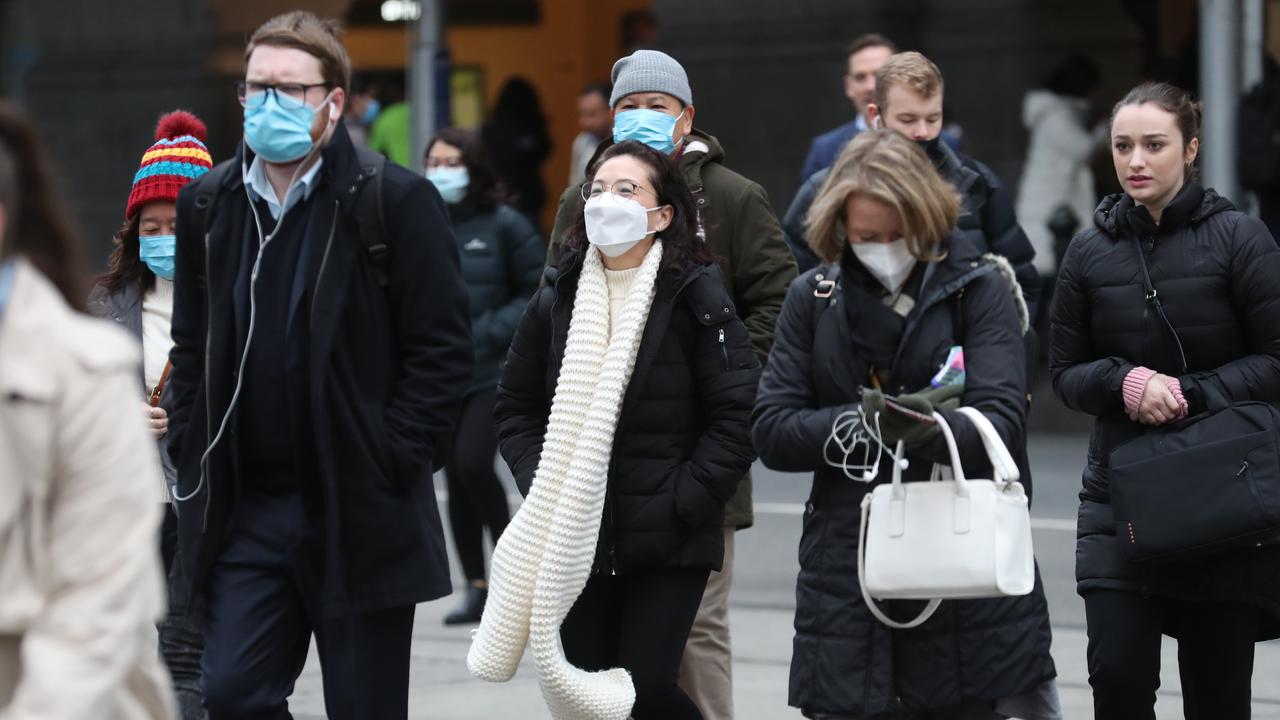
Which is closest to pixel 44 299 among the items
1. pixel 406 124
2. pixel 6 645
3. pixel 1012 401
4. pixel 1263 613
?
pixel 6 645

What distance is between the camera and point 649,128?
6320mm

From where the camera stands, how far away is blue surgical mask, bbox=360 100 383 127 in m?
15.4

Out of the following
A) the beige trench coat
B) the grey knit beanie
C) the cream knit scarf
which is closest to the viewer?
the beige trench coat

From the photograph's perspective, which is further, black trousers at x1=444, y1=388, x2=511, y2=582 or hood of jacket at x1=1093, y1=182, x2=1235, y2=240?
black trousers at x1=444, y1=388, x2=511, y2=582

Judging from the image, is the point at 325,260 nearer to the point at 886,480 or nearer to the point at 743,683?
the point at 886,480

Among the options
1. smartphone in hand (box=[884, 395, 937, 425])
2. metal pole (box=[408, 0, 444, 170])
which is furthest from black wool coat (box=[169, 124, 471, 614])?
Result: metal pole (box=[408, 0, 444, 170])

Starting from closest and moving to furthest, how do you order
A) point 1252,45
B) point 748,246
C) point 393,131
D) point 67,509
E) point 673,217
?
1. point 67,509
2. point 673,217
3. point 748,246
4. point 1252,45
5. point 393,131

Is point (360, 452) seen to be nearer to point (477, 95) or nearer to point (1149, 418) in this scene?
point (1149, 418)

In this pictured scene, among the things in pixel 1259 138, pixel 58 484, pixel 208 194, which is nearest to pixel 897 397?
pixel 208 194

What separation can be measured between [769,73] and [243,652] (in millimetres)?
11991

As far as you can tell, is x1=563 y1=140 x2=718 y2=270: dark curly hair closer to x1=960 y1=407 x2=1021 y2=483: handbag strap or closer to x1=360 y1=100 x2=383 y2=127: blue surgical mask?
x1=960 y1=407 x2=1021 y2=483: handbag strap

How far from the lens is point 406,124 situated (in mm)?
15609

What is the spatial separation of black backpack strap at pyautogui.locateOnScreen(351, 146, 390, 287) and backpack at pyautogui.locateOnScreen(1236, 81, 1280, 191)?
8109 millimetres

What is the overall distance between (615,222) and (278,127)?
0.95 meters
